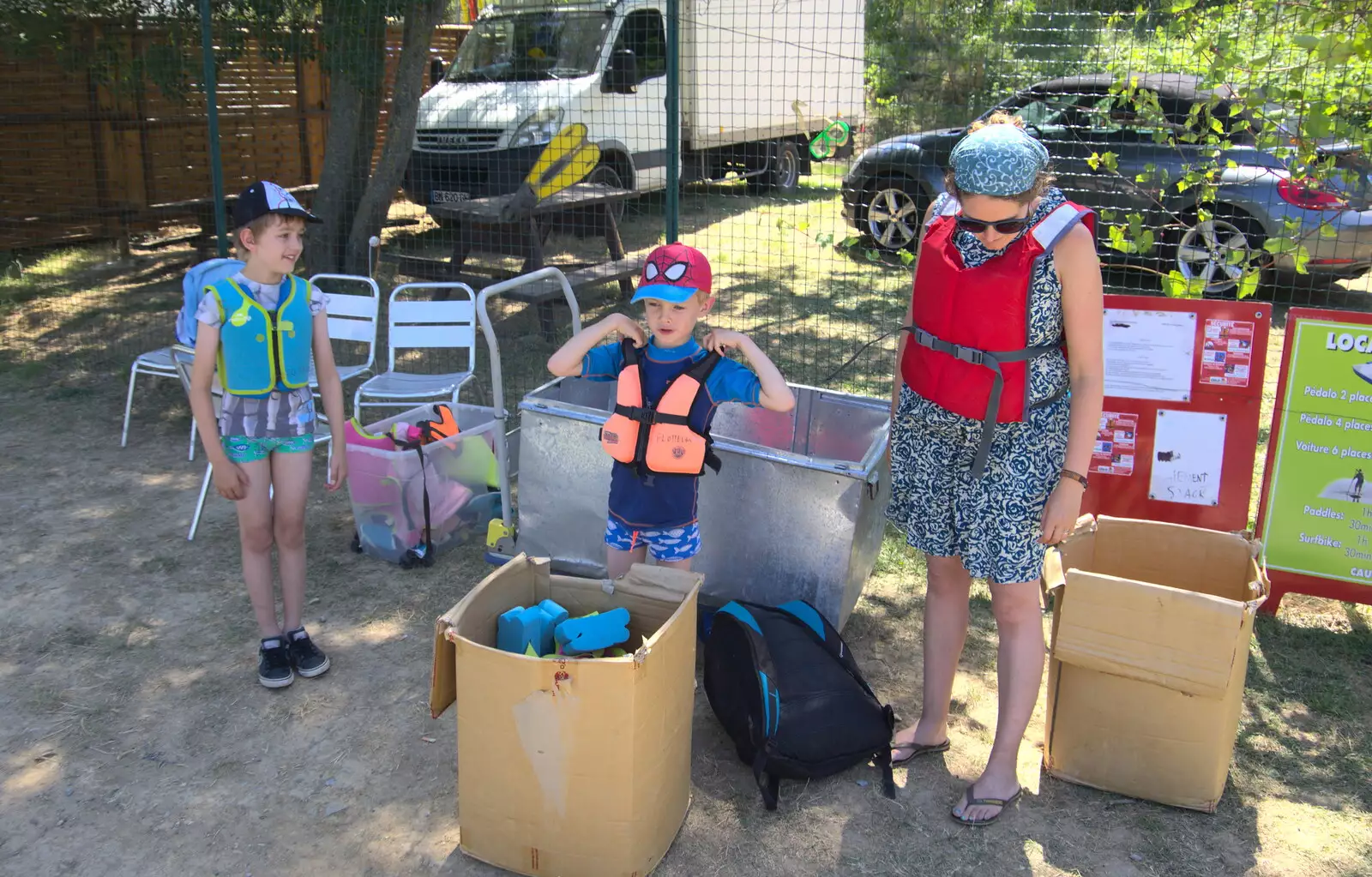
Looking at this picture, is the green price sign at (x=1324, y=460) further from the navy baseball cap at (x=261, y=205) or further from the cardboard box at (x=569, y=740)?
the navy baseball cap at (x=261, y=205)

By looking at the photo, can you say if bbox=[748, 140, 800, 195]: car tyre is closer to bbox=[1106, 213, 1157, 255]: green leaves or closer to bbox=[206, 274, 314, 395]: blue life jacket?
bbox=[1106, 213, 1157, 255]: green leaves

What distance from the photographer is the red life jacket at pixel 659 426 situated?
2982mm

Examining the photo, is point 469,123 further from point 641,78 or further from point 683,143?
point 683,143

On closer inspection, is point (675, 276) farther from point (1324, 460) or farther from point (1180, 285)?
point (1324, 460)

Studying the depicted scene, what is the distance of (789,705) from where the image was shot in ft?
9.75

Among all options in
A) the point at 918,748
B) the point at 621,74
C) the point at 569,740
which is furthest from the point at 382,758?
the point at 621,74

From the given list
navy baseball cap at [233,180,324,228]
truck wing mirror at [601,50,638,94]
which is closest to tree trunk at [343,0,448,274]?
truck wing mirror at [601,50,638,94]

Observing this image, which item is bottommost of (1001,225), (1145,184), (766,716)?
(766,716)

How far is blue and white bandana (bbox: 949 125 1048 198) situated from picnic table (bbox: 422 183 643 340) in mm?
4751

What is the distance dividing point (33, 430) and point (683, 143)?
695 centimetres

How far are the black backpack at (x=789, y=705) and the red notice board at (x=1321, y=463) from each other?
184cm

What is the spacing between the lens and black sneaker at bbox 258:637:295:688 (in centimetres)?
348

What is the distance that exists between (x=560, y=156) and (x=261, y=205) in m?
5.56

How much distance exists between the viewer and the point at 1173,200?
7531 millimetres
